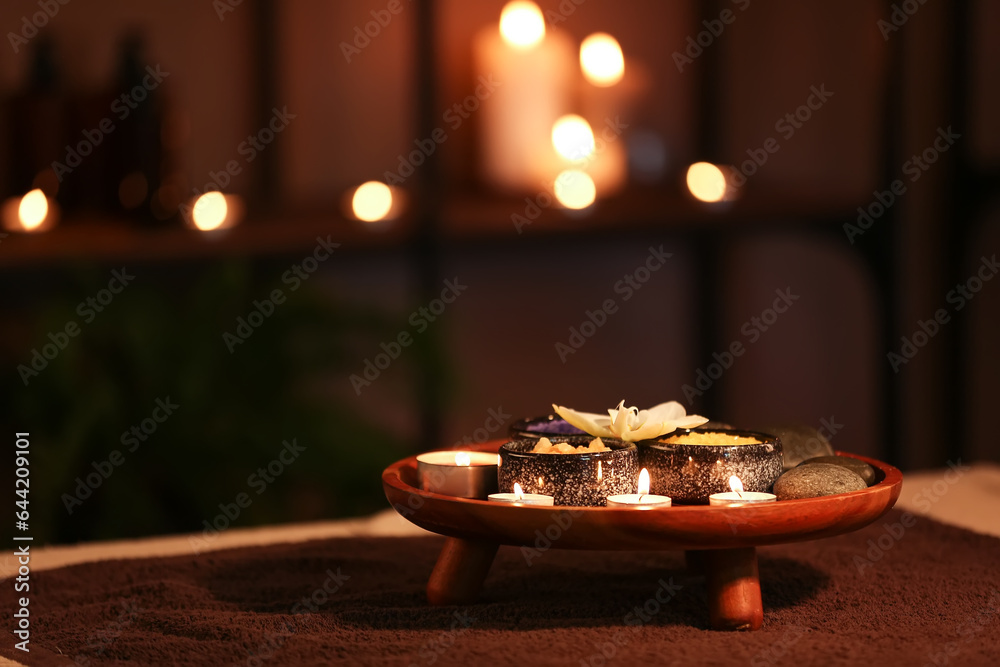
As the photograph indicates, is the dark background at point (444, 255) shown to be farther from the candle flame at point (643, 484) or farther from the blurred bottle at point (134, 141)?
the candle flame at point (643, 484)

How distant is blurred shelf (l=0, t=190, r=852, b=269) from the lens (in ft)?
5.09

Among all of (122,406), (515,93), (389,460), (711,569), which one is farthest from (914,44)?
(711,569)

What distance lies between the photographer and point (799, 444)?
34.0 inches

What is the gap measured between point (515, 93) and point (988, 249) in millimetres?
900

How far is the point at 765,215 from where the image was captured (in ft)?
6.70

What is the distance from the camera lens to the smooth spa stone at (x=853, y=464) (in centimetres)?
78

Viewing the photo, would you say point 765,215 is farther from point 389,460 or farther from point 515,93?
point 389,460
